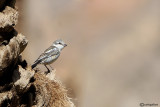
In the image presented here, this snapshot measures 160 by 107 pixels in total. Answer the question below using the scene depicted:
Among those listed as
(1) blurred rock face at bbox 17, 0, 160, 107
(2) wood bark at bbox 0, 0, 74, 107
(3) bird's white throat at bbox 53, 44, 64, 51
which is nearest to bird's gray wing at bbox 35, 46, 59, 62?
(3) bird's white throat at bbox 53, 44, 64, 51

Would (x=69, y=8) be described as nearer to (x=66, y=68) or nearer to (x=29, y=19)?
(x=29, y=19)

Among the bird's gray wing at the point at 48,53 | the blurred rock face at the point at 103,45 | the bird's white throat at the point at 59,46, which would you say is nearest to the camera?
the bird's gray wing at the point at 48,53

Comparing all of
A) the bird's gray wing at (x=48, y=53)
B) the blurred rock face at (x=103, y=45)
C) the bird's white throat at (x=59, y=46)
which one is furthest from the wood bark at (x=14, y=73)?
the blurred rock face at (x=103, y=45)

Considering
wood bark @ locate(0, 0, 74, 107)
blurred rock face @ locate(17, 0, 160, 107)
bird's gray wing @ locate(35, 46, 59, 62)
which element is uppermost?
blurred rock face @ locate(17, 0, 160, 107)

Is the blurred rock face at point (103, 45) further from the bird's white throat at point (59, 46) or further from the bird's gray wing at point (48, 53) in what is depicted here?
the bird's gray wing at point (48, 53)

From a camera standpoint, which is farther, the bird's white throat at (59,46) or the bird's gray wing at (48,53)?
the bird's white throat at (59,46)

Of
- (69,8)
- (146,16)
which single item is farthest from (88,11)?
(146,16)

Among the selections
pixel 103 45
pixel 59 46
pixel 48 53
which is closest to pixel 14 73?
pixel 48 53

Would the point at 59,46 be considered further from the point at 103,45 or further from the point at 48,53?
the point at 103,45

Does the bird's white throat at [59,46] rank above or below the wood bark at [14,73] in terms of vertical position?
above

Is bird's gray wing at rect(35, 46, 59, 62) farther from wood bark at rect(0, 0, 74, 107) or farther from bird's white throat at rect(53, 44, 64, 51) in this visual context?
wood bark at rect(0, 0, 74, 107)

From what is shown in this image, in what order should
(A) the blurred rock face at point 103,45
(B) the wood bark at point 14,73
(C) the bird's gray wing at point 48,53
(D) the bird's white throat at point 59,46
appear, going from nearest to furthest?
(B) the wood bark at point 14,73, (C) the bird's gray wing at point 48,53, (D) the bird's white throat at point 59,46, (A) the blurred rock face at point 103,45
